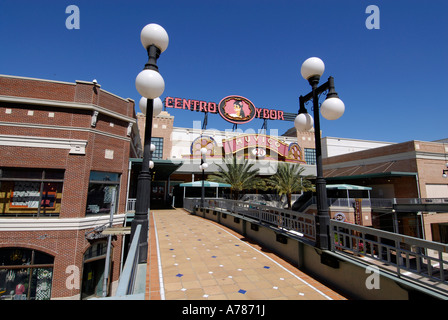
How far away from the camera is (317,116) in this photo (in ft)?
19.9

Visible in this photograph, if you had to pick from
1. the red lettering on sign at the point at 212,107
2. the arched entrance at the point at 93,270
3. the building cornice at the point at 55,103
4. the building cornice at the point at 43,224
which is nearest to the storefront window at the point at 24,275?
the building cornice at the point at 43,224

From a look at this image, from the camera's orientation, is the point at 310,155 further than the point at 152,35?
Yes

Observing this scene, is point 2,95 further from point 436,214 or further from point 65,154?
point 436,214

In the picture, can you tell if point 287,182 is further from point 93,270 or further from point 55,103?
point 55,103

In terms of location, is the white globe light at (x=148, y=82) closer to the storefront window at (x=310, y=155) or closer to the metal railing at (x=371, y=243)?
the metal railing at (x=371, y=243)

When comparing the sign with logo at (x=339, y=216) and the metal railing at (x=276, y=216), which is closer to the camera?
the metal railing at (x=276, y=216)

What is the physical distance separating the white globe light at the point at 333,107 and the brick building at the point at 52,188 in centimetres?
1205

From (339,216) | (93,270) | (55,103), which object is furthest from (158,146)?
(339,216)

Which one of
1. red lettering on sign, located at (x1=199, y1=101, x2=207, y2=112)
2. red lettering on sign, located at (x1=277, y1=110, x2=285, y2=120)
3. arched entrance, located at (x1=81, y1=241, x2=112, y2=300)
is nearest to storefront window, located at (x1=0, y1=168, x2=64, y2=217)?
arched entrance, located at (x1=81, y1=241, x2=112, y2=300)

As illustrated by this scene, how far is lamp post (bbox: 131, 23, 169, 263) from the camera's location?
4.45m

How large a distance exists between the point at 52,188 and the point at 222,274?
37.2ft

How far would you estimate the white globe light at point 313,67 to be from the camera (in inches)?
239

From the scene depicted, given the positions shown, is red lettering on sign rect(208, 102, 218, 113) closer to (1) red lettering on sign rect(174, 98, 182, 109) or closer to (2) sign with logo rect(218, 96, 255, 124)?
(2) sign with logo rect(218, 96, 255, 124)
